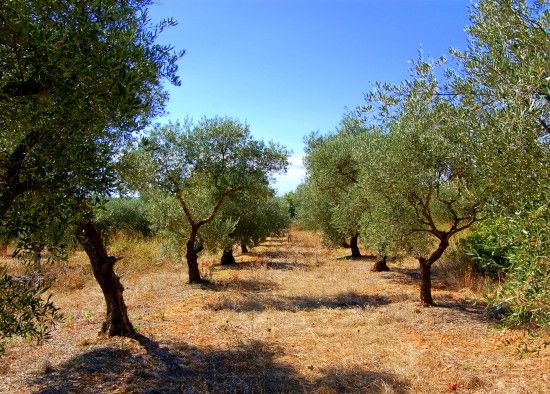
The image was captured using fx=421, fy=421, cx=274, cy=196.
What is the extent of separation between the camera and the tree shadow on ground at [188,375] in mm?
7730

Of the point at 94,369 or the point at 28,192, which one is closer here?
the point at 28,192

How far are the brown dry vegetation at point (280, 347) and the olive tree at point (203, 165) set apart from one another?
143 inches

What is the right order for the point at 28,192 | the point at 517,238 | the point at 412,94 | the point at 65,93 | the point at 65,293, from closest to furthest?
the point at 517,238 → the point at 65,93 → the point at 28,192 → the point at 412,94 → the point at 65,293

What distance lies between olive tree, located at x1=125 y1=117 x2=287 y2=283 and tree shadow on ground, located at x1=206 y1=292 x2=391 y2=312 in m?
4.21

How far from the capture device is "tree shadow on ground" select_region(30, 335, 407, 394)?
25.4 ft

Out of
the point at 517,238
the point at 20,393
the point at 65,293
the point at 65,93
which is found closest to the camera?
the point at 517,238

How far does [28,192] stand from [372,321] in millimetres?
9923

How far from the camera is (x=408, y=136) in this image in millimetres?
12273

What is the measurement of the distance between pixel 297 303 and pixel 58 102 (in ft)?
38.8

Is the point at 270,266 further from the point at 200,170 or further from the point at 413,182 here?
the point at 413,182

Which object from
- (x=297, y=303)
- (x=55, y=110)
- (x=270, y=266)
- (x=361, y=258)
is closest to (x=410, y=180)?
(x=297, y=303)

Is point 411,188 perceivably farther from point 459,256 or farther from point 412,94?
point 459,256

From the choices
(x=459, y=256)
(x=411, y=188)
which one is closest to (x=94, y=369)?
(x=411, y=188)

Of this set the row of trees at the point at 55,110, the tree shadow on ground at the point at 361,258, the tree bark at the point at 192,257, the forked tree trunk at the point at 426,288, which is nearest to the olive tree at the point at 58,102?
the row of trees at the point at 55,110
